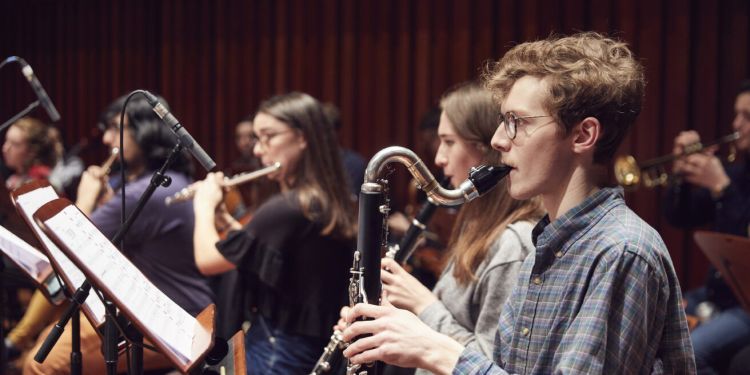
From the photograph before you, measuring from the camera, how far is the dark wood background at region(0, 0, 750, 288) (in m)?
4.50

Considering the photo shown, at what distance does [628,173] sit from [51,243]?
132 inches

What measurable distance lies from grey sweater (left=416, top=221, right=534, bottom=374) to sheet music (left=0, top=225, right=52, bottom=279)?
0.98 metres

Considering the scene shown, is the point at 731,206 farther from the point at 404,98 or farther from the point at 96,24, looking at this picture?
the point at 96,24

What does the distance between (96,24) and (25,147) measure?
212cm

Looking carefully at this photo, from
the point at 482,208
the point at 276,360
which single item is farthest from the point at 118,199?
the point at 482,208

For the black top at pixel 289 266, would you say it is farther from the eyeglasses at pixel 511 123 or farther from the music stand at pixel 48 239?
the eyeglasses at pixel 511 123

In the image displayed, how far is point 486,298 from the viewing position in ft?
6.02

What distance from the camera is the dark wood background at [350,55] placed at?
14.8 feet

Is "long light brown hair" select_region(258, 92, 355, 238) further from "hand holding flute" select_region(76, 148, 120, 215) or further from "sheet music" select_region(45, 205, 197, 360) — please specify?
"hand holding flute" select_region(76, 148, 120, 215)

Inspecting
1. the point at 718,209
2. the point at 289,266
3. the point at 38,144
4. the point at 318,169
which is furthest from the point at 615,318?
the point at 38,144

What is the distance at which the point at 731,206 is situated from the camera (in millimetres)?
3428

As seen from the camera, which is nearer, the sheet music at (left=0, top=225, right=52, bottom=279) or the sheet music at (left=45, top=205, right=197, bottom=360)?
the sheet music at (left=45, top=205, right=197, bottom=360)

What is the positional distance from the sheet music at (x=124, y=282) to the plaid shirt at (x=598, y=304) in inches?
20.0

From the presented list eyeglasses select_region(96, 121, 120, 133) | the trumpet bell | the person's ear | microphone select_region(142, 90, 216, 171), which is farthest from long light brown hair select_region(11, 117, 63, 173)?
the person's ear
